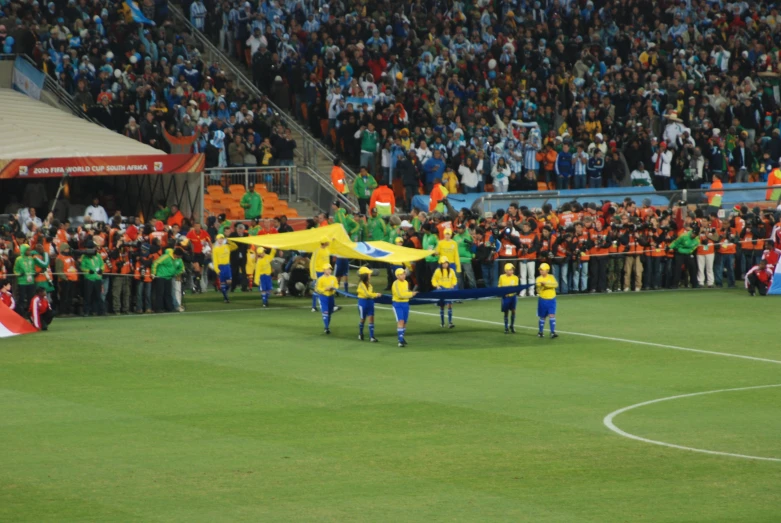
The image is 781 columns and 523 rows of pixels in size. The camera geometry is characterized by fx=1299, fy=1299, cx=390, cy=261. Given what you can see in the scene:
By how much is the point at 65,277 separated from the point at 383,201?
35.8ft

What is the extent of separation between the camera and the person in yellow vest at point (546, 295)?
25.5m

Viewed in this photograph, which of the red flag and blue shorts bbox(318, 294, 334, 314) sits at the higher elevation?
blue shorts bbox(318, 294, 334, 314)

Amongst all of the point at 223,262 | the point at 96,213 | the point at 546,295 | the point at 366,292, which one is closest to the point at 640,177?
the point at 223,262

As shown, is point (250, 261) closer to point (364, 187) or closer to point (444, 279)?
point (364, 187)

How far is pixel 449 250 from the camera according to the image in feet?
101

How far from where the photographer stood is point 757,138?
→ 4616cm

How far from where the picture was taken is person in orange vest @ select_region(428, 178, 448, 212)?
37562mm

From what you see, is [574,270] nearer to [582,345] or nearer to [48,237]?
[582,345]

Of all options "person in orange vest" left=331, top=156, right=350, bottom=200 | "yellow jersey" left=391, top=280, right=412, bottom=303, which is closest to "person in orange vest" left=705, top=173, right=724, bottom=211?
"person in orange vest" left=331, top=156, right=350, bottom=200

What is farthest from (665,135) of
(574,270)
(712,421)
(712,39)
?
(712,421)

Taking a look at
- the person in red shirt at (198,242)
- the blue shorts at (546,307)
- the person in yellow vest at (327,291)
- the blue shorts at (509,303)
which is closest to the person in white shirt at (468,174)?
the person in red shirt at (198,242)

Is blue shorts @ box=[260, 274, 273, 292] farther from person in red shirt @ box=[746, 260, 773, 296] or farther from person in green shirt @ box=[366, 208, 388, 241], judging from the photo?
person in red shirt @ box=[746, 260, 773, 296]

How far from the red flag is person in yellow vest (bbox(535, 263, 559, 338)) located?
1044cm

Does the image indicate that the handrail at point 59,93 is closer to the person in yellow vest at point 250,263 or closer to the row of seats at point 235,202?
the row of seats at point 235,202
